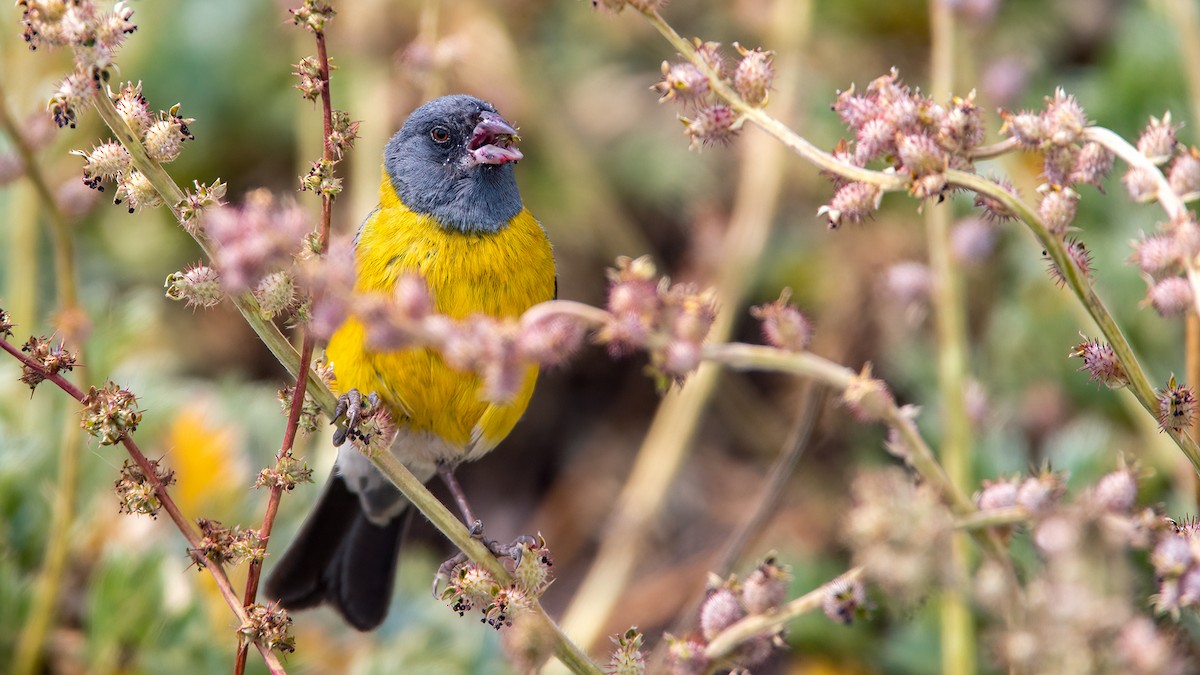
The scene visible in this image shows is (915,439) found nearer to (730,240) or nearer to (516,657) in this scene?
(516,657)

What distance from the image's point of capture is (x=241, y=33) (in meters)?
5.57

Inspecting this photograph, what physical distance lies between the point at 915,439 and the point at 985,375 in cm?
288

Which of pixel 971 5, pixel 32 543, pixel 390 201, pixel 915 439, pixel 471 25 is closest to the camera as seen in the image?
pixel 915 439

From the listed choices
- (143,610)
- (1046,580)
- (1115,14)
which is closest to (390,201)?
(143,610)

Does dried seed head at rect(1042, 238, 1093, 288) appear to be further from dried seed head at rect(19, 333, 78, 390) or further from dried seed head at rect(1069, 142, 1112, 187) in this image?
dried seed head at rect(19, 333, 78, 390)

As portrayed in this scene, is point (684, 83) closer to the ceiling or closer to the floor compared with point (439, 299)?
closer to the floor

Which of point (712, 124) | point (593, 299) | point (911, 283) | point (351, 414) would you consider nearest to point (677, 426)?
point (593, 299)

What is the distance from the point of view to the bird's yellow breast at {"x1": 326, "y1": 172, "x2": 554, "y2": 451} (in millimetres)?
2863

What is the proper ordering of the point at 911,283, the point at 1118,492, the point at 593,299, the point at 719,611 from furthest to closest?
the point at 593,299 < the point at 911,283 < the point at 719,611 < the point at 1118,492

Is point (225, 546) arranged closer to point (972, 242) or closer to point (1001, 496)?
point (1001, 496)

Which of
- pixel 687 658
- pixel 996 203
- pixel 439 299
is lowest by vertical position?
pixel 687 658

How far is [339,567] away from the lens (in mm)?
3258

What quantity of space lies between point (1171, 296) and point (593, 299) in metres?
3.91

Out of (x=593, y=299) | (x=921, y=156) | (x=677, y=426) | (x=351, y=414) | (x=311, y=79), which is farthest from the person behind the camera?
(x=593, y=299)
